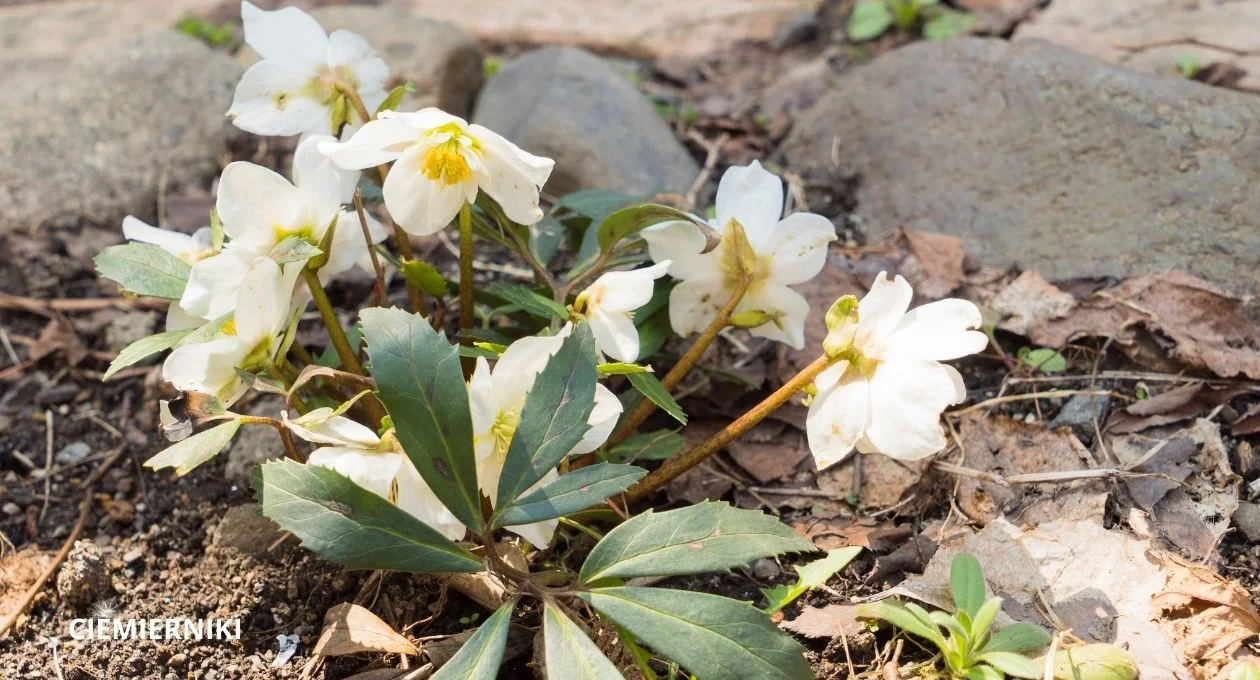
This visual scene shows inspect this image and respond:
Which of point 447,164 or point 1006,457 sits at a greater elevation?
point 447,164

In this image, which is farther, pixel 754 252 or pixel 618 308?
pixel 754 252

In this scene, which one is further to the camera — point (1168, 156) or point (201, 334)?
point (1168, 156)

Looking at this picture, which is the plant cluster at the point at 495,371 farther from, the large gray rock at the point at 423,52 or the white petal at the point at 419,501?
the large gray rock at the point at 423,52

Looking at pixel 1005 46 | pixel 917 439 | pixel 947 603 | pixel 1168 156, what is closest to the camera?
pixel 917 439

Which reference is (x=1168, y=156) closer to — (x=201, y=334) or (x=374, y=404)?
(x=374, y=404)

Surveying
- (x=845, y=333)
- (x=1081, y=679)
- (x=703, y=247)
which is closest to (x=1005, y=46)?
(x=703, y=247)

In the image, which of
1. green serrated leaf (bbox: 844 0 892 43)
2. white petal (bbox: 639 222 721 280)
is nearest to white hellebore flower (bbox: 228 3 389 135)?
white petal (bbox: 639 222 721 280)

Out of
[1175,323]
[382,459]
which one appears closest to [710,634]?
[382,459]

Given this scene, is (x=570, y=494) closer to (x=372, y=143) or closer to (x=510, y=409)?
(x=510, y=409)

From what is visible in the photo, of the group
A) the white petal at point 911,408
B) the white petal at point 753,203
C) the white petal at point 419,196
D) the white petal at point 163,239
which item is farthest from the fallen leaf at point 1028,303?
the white petal at point 163,239
